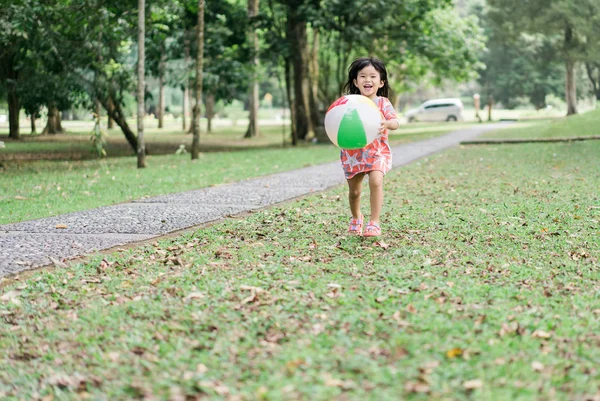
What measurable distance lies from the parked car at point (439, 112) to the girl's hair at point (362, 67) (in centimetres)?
5865

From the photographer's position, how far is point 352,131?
6746 millimetres

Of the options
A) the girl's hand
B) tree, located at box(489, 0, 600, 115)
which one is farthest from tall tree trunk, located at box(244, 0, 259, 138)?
the girl's hand

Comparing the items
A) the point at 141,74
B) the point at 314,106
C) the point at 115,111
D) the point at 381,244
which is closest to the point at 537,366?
the point at 381,244

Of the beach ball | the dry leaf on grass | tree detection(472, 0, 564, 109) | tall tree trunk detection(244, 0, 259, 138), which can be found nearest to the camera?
the dry leaf on grass

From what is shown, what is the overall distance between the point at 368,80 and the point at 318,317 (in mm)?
2954

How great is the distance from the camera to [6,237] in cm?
759

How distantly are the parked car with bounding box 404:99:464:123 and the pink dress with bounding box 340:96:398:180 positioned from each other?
58757 millimetres

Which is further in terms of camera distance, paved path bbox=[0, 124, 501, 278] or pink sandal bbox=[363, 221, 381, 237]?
pink sandal bbox=[363, 221, 381, 237]

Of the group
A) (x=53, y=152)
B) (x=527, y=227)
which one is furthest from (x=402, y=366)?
(x=53, y=152)

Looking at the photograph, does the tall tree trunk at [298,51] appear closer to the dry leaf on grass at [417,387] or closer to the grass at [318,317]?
the grass at [318,317]

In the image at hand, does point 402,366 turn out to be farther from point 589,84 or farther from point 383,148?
point 589,84

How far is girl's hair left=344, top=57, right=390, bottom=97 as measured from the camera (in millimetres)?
7016

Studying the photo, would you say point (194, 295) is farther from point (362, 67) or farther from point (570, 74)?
point (570, 74)

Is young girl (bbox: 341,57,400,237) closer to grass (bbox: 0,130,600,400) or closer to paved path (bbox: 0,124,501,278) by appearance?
grass (bbox: 0,130,600,400)
